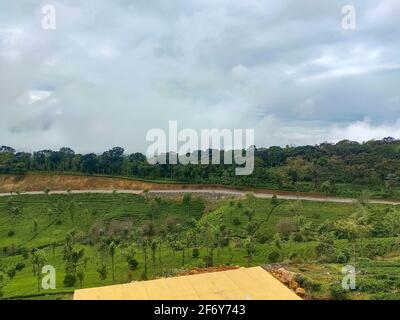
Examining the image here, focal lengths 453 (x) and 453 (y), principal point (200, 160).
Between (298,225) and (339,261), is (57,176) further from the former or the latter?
(339,261)

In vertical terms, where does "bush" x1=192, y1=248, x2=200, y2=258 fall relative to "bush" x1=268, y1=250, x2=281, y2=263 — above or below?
below

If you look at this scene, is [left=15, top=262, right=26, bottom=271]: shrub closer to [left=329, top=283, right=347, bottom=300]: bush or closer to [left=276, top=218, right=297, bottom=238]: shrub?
[left=276, top=218, right=297, bottom=238]: shrub

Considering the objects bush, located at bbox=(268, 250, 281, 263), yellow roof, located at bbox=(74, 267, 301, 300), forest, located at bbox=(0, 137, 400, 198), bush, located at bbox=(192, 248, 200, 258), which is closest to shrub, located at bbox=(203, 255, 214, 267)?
bush, located at bbox=(192, 248, 200, 258)

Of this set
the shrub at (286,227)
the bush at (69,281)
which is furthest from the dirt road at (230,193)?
the bush at (69,281)

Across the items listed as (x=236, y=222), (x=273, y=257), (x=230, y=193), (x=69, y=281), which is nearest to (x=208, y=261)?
(x=273, y=257)

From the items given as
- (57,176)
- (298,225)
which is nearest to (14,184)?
(57,176)
